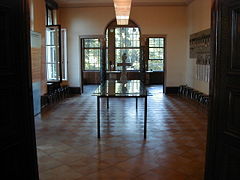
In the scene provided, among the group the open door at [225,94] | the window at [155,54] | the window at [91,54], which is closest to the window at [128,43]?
the window at [155,54]

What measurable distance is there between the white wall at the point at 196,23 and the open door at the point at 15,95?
6528mm

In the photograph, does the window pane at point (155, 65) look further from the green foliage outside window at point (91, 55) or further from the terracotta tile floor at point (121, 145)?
the terracotta tile floor at point (121, 145)

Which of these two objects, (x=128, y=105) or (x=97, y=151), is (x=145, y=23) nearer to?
(x=128, y=105)

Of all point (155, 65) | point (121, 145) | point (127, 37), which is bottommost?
point (121, 145)

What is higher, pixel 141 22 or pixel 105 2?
pixel 105 2

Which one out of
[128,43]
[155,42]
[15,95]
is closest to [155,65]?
[155,42]

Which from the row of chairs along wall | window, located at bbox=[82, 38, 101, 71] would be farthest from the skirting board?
window, located at bbox=[82, 38, 101, 71]

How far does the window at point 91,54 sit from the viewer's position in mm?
16198

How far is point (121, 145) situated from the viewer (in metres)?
4.54

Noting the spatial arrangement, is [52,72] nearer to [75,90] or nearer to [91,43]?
[75,90]

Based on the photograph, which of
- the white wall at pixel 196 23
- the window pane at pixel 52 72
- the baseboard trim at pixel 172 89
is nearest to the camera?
the white wall at pixel 196 23

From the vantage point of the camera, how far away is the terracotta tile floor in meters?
3.48

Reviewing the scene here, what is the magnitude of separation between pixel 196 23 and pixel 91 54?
323 inches

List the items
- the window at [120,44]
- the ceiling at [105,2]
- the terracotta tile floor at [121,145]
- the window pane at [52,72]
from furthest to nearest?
1. the window at [120,44]
2. the ceiling at [105,2]
3. the window pane at [52,72]
4. the terracotta tile floor at [121,145]
